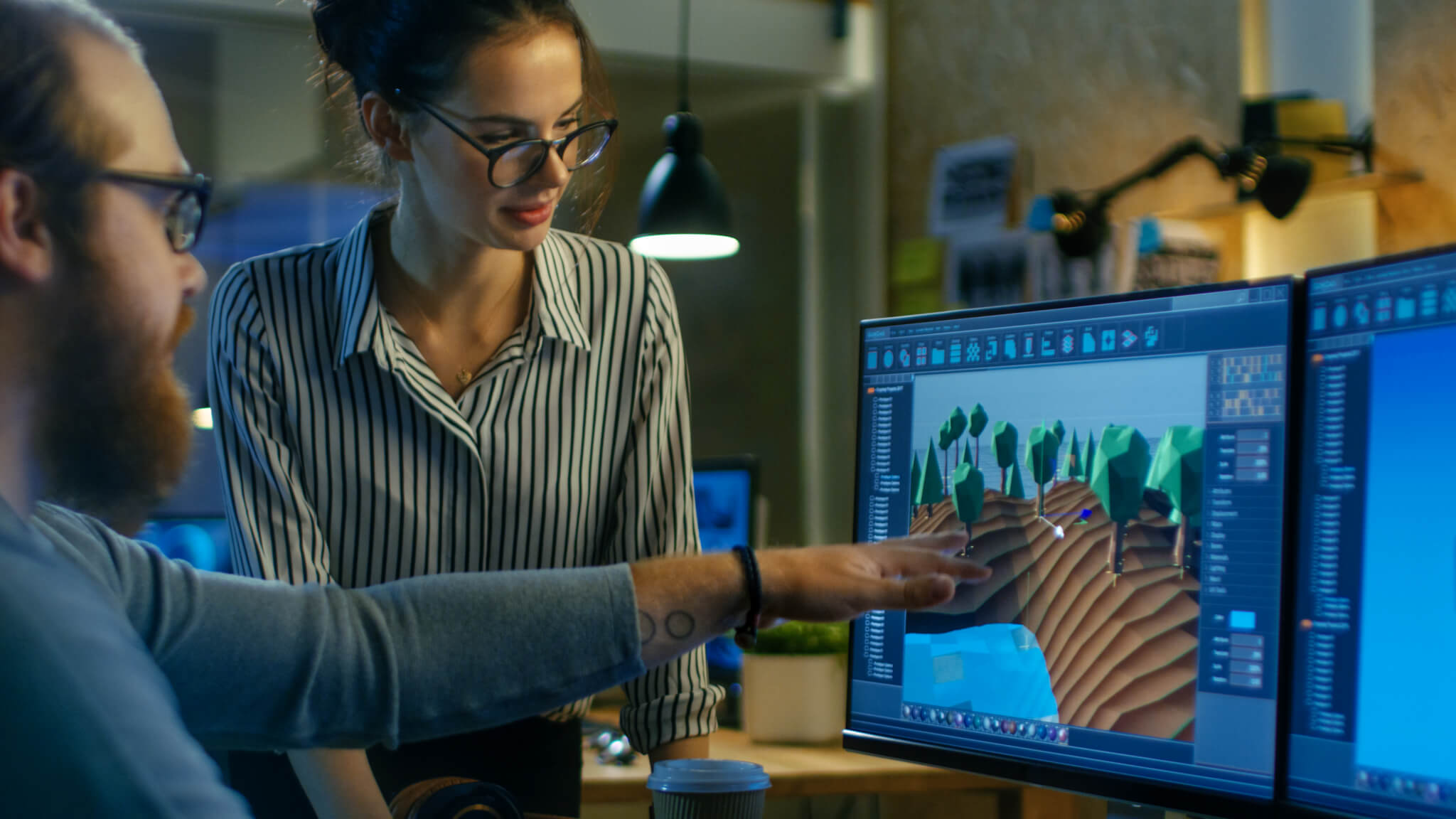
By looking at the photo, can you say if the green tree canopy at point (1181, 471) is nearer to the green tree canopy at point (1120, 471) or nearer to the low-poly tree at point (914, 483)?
the green tree canopy at point (1120, 471)

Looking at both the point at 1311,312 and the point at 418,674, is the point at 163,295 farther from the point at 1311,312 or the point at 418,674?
the point at 1311,312

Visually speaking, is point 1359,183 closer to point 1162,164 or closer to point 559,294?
point 1162,164

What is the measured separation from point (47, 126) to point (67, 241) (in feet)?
0.15

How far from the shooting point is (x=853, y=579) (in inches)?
31.1

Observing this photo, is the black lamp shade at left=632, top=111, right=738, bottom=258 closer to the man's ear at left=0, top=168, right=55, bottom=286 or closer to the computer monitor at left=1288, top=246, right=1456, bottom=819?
the computer monitor at left=1288, top=246, right=1456, bottom=819

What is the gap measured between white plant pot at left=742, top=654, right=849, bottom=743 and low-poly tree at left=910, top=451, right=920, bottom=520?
2.66 feet

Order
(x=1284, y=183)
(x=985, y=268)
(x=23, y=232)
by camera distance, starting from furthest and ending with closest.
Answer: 1. (x=985, y=268)
2. (x=1284, y=183)
3. (x=23, y=232)

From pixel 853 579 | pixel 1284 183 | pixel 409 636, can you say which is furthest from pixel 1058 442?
pixel 1284 183

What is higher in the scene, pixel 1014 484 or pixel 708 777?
pixel 1014 484

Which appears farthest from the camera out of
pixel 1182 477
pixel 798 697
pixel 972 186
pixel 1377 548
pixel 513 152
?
pixel 972 186

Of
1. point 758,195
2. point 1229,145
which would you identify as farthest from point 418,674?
point 758,195

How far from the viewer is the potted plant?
5.86 ft

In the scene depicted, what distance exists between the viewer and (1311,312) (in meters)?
0.81

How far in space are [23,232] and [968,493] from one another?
66 centimetres
